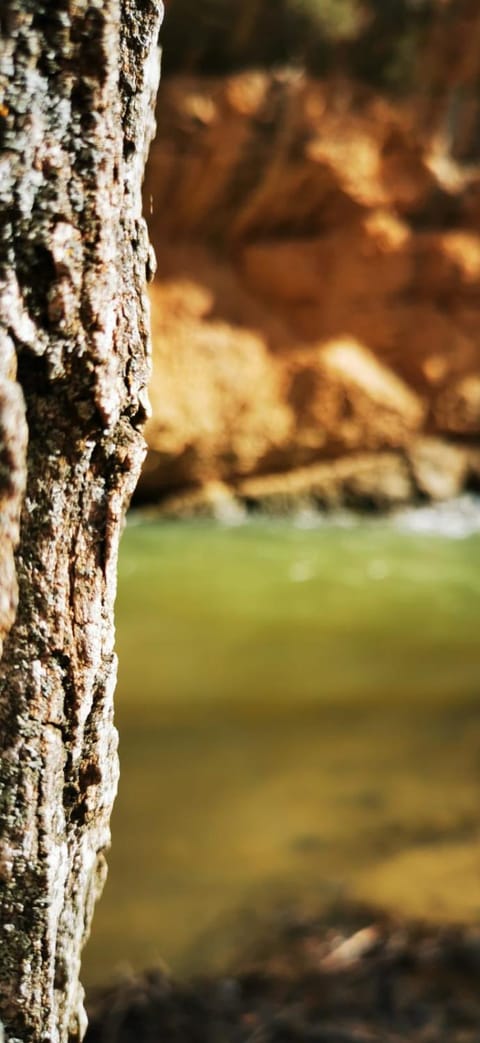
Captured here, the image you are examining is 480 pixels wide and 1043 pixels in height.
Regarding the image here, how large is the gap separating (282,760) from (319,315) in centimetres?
575

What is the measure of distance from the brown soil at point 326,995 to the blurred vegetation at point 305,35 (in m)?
6.58

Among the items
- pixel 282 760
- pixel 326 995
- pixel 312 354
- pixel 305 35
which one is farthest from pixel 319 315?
pixel 326 995

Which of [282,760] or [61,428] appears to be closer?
[61,428]

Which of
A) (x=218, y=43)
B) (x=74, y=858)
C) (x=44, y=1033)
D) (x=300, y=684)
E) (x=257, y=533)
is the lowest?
(x=44, y=1033)

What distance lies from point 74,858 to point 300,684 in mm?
2745

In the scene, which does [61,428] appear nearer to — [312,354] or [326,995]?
[326,995]

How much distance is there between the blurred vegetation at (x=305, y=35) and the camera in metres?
6.94

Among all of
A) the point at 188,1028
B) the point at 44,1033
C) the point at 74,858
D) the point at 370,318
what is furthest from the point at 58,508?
the point at 370,318

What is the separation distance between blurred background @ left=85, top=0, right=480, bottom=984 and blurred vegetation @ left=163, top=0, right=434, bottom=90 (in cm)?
2

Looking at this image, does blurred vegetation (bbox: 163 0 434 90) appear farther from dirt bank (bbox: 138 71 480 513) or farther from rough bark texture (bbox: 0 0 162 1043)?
rough bark texture (bbox: 0 0 162 1043)

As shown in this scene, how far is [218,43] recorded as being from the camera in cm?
708

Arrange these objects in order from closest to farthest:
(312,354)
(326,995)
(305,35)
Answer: (326,995)
(305,35)
(312,354)

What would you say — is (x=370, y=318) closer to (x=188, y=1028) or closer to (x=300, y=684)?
(x=300, y=684)

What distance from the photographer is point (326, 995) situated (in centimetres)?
176
